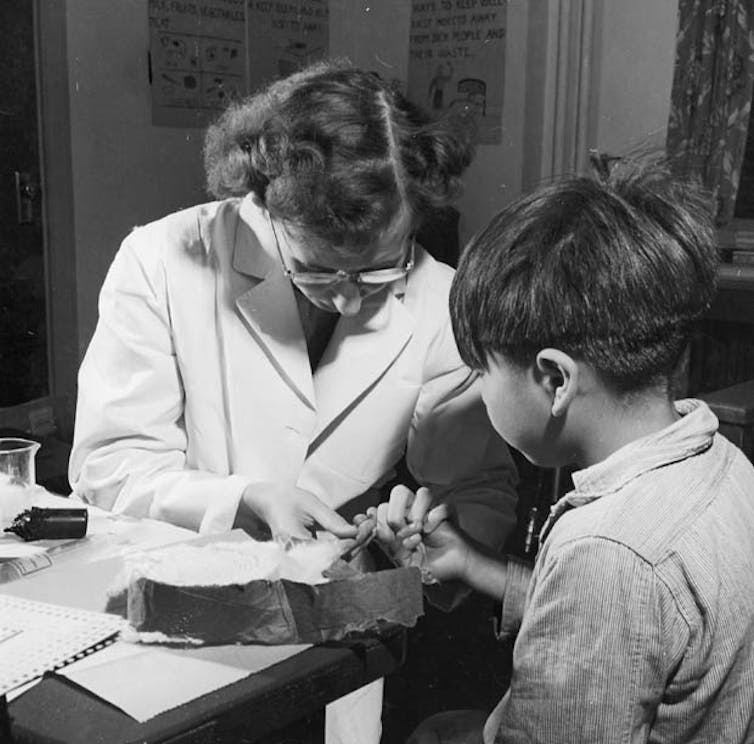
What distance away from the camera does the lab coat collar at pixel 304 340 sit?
1.71m

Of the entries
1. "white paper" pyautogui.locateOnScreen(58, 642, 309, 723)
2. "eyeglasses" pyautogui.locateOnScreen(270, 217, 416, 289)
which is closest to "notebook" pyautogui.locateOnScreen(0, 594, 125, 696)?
"white paper" pyautogui.locateOnScreen(58, 642, 309, 723)

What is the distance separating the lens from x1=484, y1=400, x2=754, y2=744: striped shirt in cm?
91

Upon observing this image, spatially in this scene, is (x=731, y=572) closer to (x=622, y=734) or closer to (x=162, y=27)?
(x=622, y=734)

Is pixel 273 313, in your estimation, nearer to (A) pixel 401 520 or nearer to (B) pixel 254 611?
A: (A) pixel 401 520

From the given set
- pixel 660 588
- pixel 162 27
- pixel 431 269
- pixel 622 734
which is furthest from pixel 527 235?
pixel 162 27

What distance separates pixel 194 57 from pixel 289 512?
4.54ft

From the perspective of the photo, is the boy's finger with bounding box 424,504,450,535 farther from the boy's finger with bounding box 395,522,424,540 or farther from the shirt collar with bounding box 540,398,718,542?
the shirt collar with bounding box 540,398,718,542

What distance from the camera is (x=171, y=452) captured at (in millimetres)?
1656

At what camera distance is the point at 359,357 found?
1.75 meters

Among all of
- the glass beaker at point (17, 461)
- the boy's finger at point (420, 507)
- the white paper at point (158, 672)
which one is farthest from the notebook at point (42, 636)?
the boy's finger at point (420, 507)

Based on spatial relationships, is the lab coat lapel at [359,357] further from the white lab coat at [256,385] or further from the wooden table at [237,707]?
the wooden table at [237,707]

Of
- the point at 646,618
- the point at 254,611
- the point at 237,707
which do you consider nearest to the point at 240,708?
the point at 237,707

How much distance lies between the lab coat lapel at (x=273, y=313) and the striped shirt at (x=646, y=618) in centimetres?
79

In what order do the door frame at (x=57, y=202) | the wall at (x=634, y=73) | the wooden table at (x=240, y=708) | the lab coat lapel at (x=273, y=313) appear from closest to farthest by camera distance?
the wooden table at (x=240, y=708), the lab coat lapel at (x=273, y=313), the wall at (x=634, y=73), the door frame at (x=57, y=202)
